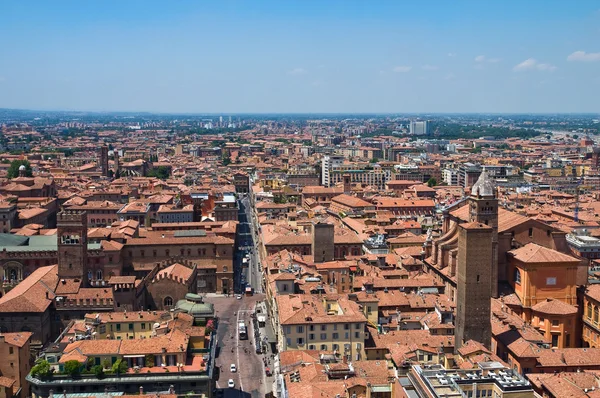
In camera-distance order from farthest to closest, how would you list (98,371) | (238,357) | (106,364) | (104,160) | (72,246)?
(104,160)
(72,246)
(238,357)
(106,364)
(98,371)

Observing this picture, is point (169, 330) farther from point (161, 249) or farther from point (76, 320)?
point (161, 249)

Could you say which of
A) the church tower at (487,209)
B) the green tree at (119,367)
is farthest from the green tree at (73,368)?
the church tower at (487,209)

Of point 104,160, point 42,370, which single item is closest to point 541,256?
point 42,370

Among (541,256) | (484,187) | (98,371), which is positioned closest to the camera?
(98,371)

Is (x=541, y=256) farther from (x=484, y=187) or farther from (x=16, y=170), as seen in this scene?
(x=16, y=170)

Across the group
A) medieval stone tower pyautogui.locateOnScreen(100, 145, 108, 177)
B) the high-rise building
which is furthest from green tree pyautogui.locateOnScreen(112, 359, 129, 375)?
medieval stone tower pyautogui.locateOnScreen(100, 145, 108, 177)

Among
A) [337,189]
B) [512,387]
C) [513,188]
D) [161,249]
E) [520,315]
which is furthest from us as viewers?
[513,188]

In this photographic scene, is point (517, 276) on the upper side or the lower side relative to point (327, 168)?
lower

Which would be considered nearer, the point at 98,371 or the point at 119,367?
the point at 98,371

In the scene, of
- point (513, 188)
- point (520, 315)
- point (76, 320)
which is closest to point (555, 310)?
point (520, 315)
